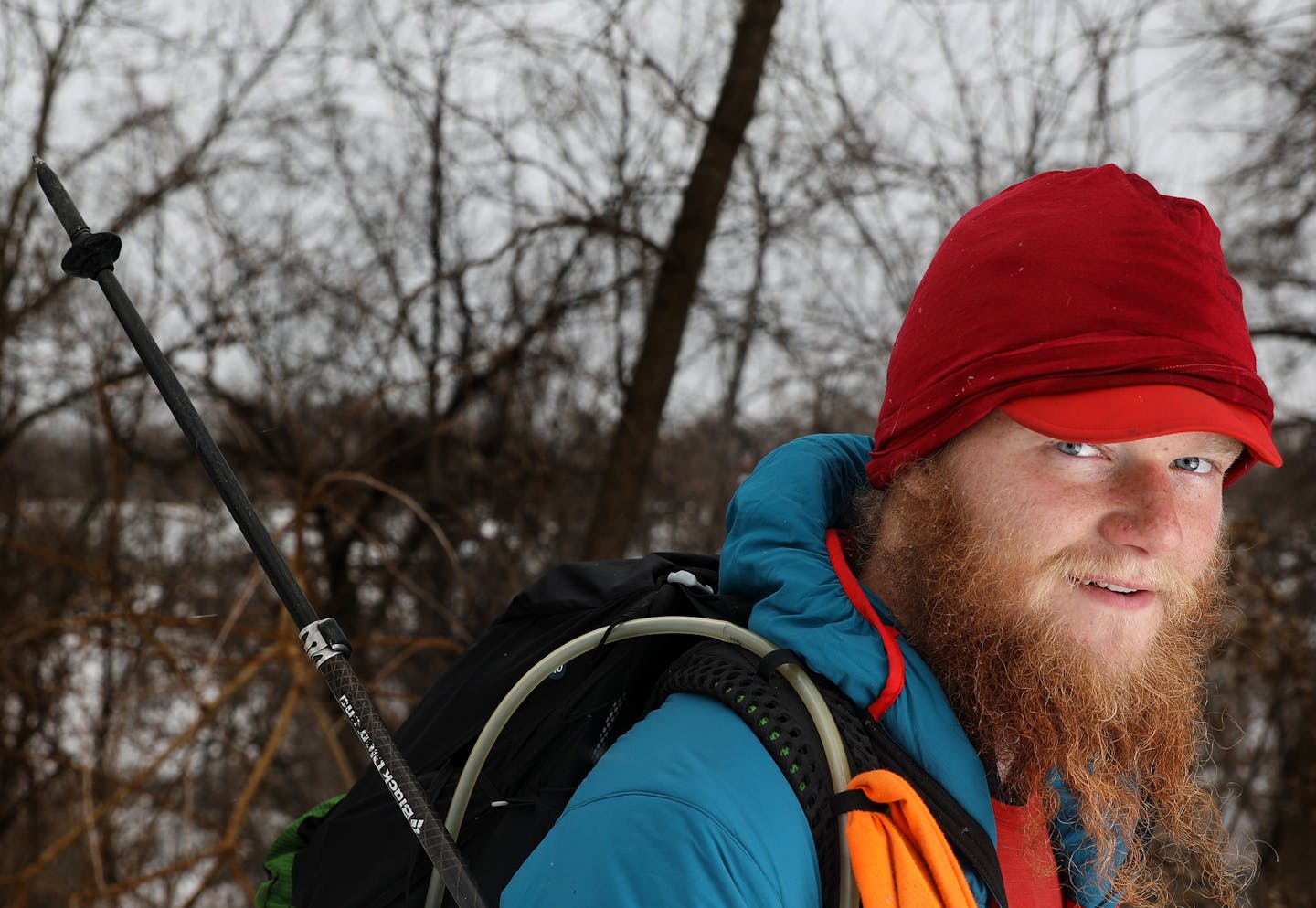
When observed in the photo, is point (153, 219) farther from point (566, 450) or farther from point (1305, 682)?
point (1305, 682)

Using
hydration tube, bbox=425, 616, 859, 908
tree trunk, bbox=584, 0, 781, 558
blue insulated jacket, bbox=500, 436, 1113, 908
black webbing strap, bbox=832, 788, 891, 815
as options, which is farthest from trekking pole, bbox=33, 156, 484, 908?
tree trunk, bbox=584, 0, 781, 558

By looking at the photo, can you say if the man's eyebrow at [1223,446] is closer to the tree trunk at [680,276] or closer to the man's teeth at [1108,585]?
the man's teeth at [1108,585]

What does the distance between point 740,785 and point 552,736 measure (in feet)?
1.28

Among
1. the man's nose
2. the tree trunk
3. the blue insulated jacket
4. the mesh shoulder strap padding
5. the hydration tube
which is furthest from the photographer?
the tree trunk

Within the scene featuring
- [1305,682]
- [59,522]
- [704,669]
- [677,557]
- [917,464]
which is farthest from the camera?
[1305,682]

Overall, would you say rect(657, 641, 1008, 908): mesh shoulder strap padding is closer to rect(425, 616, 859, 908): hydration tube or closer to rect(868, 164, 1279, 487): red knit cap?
rect(425, 616, 859, 908): hydration tube

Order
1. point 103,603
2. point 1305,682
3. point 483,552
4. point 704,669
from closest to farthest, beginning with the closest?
1. point 704,669
2. point 103,603
3. point 483,552
4. point 1305,682

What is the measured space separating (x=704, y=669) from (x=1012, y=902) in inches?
22.4

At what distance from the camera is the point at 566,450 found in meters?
6.22

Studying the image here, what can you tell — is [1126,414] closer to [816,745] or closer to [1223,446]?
[1223,446]

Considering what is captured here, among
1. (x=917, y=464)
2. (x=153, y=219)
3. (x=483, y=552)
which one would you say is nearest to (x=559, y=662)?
(x=917, y=464)

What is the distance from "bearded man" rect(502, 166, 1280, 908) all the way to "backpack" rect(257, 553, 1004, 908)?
0.04 metres

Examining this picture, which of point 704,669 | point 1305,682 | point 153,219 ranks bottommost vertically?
point 1305,682

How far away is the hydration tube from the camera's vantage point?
129 centimetres
